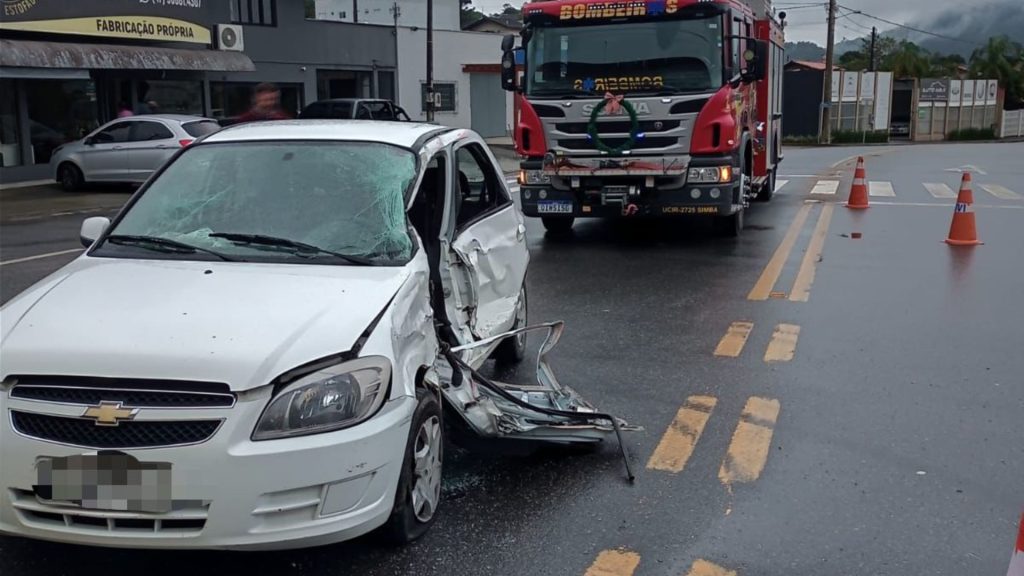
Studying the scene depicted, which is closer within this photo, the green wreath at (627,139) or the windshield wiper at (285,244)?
the windshield wiper at (285,244)

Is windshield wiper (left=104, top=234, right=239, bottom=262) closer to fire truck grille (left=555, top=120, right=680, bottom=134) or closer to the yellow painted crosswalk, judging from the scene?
the yellow painted crosswalk

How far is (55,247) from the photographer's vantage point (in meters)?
12.3

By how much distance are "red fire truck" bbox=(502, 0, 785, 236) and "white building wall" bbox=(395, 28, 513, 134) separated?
24434 mm

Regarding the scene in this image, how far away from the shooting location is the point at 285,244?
178 inches

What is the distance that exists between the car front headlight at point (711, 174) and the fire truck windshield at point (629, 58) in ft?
2.93

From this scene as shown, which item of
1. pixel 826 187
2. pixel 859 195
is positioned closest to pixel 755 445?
pixel 859 195

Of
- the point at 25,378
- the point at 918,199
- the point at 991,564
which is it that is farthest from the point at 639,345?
the point at 918,199

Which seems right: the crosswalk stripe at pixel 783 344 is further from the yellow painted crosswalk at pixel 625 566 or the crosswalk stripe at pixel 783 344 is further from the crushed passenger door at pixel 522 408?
the yellow painted crosswalk at pixel 625 566

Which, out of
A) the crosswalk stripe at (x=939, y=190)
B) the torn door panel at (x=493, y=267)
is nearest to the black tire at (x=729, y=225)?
the torn door panel at (x=493, y=267)

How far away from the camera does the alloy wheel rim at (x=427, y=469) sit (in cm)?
402

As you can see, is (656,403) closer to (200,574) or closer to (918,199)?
(200,574)

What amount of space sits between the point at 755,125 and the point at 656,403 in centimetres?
895

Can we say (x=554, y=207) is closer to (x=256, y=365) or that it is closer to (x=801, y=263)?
Answer: (x=801, y=263)

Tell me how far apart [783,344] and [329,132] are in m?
3.81
